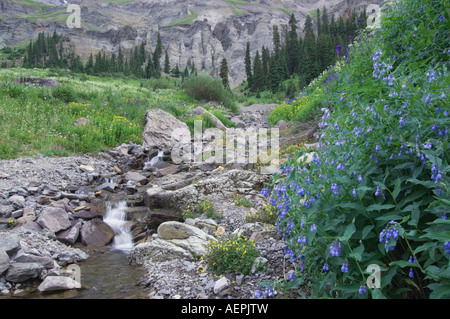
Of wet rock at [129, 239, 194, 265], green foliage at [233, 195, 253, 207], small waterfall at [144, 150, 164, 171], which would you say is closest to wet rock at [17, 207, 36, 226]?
wet rock at [129, 239, 194, 265]

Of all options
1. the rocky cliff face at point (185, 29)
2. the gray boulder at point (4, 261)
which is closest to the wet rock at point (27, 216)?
the gray boulder at point (4, 261)

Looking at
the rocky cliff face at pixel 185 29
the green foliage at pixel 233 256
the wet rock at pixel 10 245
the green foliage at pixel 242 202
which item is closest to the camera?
the green foliage at pixel 233 256

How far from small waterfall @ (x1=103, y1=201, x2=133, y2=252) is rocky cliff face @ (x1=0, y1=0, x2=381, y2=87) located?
297 feet

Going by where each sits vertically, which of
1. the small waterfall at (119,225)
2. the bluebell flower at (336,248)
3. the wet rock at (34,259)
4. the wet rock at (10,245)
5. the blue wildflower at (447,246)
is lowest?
the small waterfall at (119,225)

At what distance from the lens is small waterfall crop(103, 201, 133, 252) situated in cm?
572

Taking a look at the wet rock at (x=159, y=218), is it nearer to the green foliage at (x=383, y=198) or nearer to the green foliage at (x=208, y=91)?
the green foliage at (x=383, y=198)

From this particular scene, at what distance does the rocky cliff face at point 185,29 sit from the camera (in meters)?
108

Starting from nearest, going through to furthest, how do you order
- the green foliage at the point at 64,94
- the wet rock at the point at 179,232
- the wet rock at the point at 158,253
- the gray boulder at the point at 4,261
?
the gray boulder at the point at 4,261 < the wet rock at the point at 158,253 < the wet rock at the point at 179,232 < the green foliage at the point at 64,94

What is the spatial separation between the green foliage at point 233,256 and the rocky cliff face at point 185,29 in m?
93.3

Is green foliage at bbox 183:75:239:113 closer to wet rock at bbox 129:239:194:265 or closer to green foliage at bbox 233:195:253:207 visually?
green foliage at bbox 233:195:253:207

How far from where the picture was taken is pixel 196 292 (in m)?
3.51

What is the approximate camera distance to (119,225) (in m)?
6.35
